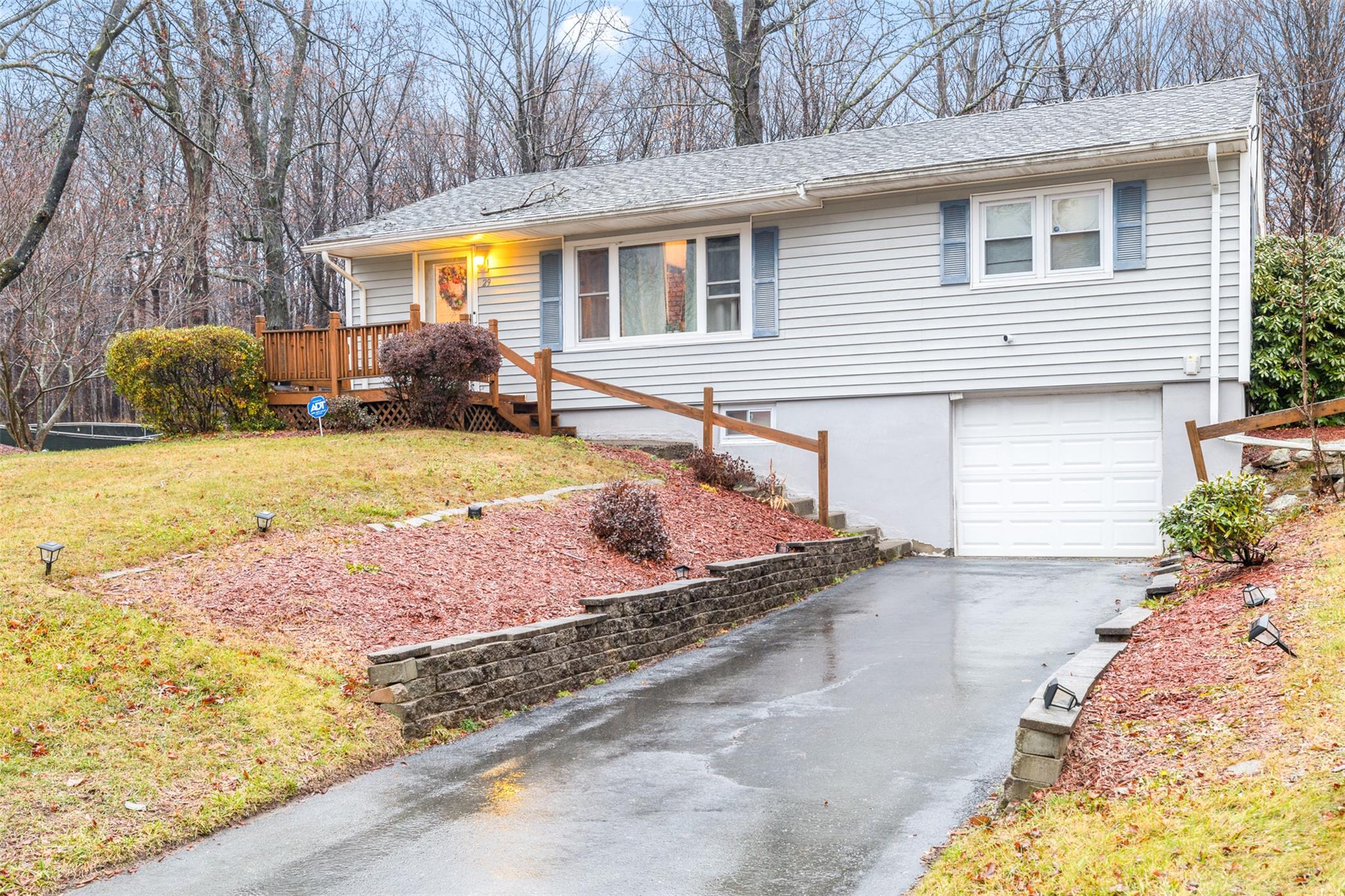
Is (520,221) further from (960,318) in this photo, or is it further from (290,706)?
(290,706)

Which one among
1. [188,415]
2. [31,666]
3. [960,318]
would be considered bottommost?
[31,666]

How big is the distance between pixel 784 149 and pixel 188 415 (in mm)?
10119

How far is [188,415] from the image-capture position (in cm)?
1609

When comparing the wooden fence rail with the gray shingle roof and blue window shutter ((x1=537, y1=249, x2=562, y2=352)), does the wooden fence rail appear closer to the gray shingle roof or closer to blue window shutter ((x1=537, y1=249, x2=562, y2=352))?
the gray shingle roof

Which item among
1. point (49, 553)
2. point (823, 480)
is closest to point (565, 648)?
point (49, 553)

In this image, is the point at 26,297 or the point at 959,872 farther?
the point at 26,297

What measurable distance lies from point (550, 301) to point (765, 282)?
11.3 ft

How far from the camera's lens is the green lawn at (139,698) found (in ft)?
17.4

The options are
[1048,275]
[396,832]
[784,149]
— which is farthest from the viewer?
[784,149]

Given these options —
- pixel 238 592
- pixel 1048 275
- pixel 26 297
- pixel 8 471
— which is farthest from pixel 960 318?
pixel 26 297

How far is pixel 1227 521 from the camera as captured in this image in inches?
336

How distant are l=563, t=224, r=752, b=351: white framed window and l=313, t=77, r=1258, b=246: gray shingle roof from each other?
709 mm

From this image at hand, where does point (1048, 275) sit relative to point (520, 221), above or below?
below

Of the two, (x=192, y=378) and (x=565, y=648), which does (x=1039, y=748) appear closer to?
(x=565, y=648)
